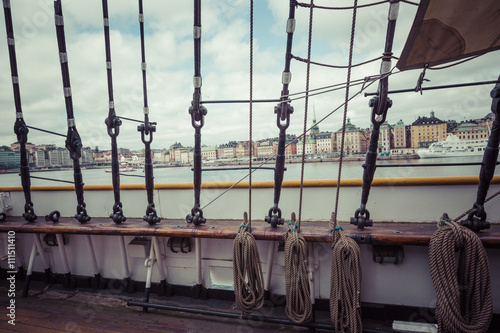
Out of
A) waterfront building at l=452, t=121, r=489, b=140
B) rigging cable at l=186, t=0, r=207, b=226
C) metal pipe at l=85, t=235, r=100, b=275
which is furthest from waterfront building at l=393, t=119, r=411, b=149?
metal pipe at l=85, t=235, r=100, b=275

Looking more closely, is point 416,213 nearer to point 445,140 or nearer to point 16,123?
point 445,140

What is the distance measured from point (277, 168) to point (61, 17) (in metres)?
2.13

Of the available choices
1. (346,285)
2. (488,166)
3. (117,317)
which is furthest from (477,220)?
(117,317)

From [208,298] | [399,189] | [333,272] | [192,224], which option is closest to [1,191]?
[192,224]

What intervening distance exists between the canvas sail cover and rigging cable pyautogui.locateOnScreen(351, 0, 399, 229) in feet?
0.33

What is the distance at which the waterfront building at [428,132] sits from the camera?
2159 mm

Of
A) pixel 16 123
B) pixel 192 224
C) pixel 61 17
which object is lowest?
pixel 192 224

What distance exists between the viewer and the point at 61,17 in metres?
1.89

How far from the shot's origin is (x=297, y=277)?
4.83 ft

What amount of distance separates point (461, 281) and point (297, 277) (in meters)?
0.88

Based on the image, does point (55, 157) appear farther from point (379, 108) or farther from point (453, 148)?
point (453, 148)

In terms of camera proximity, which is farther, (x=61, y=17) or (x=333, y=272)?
(x=61, y=17)

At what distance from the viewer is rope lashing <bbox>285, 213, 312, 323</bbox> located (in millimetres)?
1443

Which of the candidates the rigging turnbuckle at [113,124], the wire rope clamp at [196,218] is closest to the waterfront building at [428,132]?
the wire rope clamp at [196,218]
